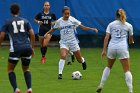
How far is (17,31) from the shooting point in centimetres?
1223

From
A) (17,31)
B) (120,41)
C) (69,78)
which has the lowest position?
(69,78)

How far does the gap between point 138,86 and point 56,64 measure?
6.10 metres

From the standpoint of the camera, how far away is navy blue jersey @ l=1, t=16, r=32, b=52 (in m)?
12.2

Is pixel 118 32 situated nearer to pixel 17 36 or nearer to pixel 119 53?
pixel 119 53

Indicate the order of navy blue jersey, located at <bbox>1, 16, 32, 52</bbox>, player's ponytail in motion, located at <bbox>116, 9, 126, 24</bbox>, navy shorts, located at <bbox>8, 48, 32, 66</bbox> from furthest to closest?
player's ponytail in motion, located at <bbox>116, 9, 126, 24</bbox> < navy shorts, located at <bbox>8, 48, 32, 66</bbox> < navy blue jersey, located at <bbox>1, 16, 32, 52</bbox>

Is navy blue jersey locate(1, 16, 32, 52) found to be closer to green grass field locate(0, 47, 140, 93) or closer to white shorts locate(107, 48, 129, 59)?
green grass field locate(0, 47, 140, 93)

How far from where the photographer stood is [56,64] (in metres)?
20.1

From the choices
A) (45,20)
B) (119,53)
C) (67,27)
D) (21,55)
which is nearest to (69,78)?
(67,27)

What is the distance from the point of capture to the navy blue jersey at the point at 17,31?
1221 cm

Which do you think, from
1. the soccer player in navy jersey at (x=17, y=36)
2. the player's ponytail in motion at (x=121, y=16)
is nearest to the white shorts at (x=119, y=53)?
the player's ponytail in motion at (x=121, y=16)

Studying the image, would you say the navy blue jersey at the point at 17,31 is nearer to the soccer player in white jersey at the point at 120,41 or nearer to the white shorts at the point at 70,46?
the soccer player in white jersey at the point at 120,41

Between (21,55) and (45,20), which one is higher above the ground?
(45,20)

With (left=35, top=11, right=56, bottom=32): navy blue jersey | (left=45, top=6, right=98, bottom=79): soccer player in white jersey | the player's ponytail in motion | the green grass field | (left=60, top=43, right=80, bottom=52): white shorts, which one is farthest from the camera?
(left=35, top=11, right=56, bottom=32): navy blue jersey

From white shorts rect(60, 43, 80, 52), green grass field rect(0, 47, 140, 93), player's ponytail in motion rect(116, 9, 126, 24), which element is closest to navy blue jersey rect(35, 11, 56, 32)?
green grass field rect(0, 47, 140, 93)
